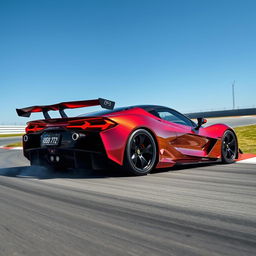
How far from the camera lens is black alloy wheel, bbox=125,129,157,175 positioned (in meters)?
4.35

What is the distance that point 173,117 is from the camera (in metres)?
5.38

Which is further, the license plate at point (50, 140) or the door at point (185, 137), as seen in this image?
the door at point (185, 137)

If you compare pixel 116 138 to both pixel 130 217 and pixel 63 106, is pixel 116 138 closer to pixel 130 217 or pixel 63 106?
pixel 63 106

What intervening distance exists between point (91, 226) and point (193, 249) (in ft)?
2.39

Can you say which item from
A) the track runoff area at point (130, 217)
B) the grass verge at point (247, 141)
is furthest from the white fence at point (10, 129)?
the track runoff area at point (130, 217)

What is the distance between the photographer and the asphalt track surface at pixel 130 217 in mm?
1740

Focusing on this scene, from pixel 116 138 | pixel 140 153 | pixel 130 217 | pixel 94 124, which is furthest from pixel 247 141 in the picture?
pixel 130 217

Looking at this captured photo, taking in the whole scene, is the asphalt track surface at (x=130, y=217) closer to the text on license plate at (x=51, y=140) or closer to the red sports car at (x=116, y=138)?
the red sports car at (x=116, y=138)

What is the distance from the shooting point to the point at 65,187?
372 centimetres

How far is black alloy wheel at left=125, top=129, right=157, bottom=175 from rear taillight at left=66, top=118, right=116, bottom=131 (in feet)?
1.22

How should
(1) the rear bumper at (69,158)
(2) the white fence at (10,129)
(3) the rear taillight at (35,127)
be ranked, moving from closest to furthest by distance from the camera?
(1) the rear bumper at (69,158)
(3) the rear taillight at (35,127)
(2) the white fence at (10,129)

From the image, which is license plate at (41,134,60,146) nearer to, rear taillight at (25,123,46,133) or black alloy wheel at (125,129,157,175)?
rear taillight at (25,123,46,133)

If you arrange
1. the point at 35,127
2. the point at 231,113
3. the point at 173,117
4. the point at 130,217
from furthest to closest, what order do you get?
the point at 231,113 → the point at 173,117 → the point at 35,127 → the point at 130,217

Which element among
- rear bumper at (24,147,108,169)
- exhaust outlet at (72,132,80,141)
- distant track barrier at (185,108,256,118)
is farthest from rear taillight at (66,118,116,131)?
distant track barrier at (185,108,256,118)
